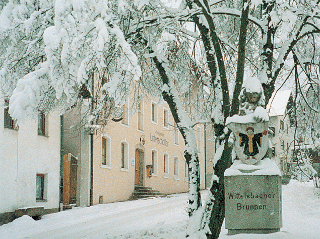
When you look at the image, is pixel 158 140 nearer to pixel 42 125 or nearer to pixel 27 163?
pixel 42 125

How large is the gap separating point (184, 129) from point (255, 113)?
178cm

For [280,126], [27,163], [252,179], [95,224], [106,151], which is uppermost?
[280,126]

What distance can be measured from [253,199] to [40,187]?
10.5 metres

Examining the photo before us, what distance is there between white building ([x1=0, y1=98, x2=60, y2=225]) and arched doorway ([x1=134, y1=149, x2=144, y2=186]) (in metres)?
8.94

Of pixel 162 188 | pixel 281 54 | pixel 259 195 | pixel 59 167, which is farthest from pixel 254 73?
pixel 162 188

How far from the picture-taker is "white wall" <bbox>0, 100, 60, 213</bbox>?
13344mm

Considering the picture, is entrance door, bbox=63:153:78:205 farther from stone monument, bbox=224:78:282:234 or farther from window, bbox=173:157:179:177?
window, bbox=173:157:179:177

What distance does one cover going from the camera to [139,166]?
25.6m

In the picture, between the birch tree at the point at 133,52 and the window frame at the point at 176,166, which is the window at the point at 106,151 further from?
the window frame at the point at 176,166

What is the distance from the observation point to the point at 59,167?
16.8 m

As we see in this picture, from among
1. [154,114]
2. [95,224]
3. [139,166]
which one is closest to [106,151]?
[139,166]

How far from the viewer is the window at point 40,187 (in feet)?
51.3

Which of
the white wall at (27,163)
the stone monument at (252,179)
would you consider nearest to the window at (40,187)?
the white wall at (27,163)

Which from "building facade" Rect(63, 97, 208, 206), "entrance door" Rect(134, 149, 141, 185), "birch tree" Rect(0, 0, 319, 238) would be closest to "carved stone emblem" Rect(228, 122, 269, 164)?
"birch tree" Rect(0, 0, 319, 238)
